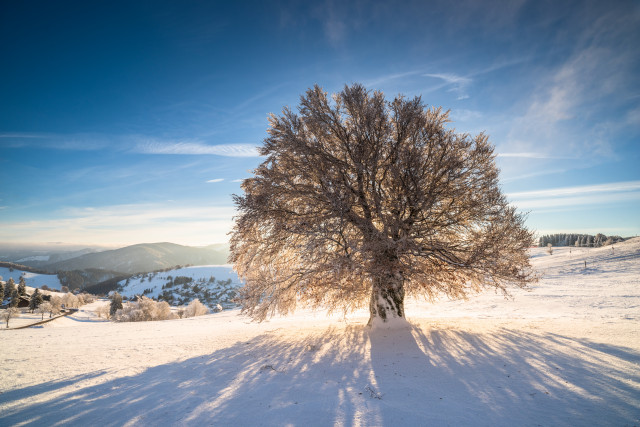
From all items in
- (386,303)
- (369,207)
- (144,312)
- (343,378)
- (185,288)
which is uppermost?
(369,207)

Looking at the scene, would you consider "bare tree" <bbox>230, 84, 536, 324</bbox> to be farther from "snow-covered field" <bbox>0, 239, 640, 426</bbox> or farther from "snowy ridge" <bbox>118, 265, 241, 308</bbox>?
"snowy ridge" <bbox>118, 265, 241, 308</bbox>

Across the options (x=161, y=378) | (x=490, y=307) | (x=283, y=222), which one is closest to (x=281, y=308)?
(x=283, y=222)

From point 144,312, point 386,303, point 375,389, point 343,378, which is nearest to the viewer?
point 375,389

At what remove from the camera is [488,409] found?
5152mm

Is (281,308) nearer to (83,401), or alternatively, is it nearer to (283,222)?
(283,222)

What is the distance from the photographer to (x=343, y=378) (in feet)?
22.4

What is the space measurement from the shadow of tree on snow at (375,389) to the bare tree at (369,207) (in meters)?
2.16

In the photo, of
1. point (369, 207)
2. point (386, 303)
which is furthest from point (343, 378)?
point (369, 207)

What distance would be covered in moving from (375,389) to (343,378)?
0.96m

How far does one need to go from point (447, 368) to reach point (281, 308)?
19.5ft

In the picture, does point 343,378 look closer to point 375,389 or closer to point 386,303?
point 375,389

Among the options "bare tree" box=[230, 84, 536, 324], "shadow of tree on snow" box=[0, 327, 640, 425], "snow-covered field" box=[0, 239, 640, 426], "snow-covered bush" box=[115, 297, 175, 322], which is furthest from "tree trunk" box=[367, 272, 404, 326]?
"snow-covered bush" box=[115, 297, 175, 322]

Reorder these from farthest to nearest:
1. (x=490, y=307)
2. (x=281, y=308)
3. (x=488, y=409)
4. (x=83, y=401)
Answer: (x=490, y=307), (x=281, y=308), (x=83, y=401), (x=488, y=409)

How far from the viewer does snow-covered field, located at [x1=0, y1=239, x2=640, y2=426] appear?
5023mm
